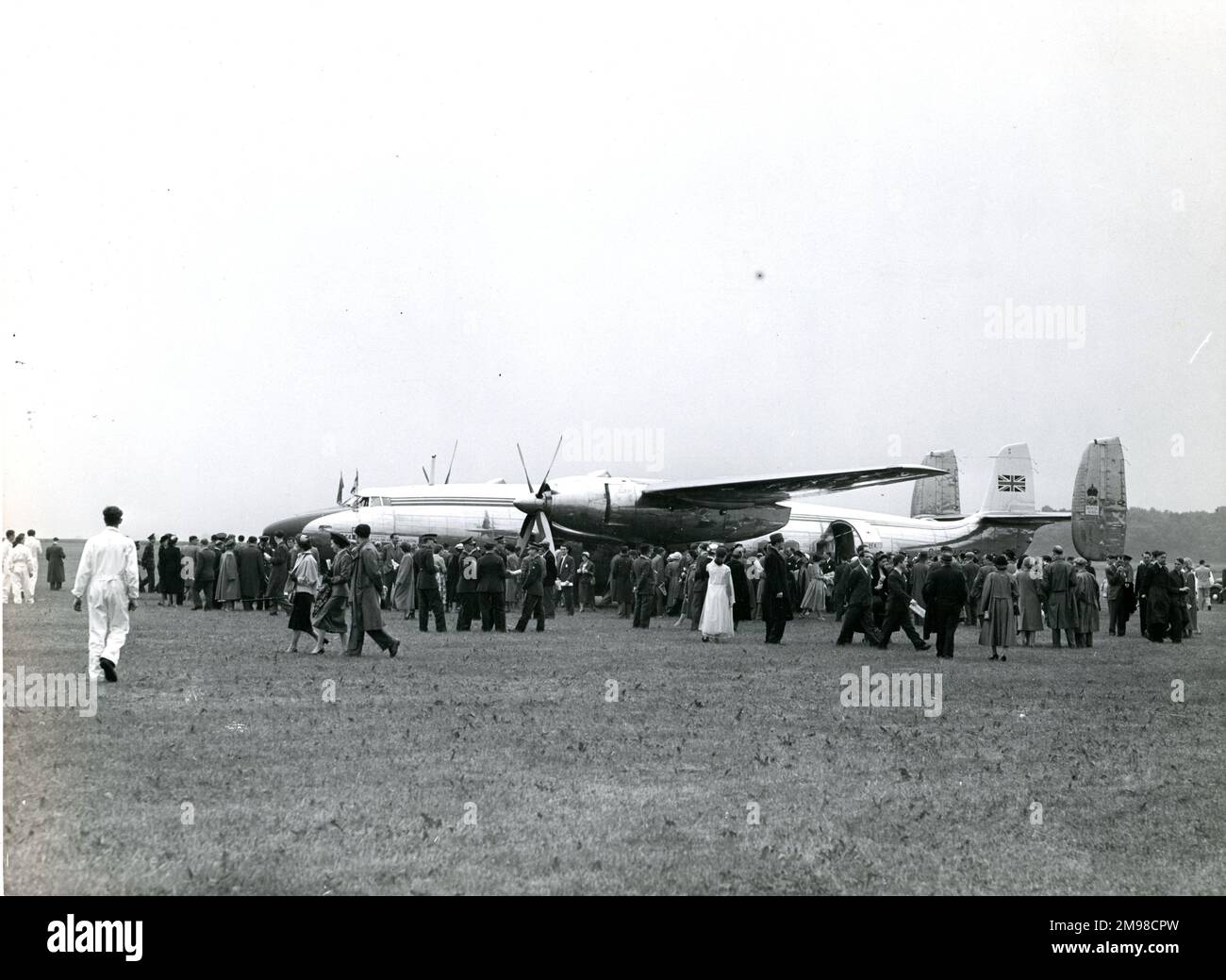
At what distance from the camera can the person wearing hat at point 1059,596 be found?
19.5 metres

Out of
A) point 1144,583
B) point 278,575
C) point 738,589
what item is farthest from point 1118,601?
point 278,575

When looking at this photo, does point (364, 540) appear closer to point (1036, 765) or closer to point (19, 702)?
point (19, 702)

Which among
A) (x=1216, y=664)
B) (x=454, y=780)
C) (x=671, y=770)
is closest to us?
(x=454, y=780)

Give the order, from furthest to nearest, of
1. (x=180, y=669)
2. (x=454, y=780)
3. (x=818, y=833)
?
(x=180, y=669) → (x=454, y=780) → (x=818, y=833)

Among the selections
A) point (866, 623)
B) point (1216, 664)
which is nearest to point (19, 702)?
point (866, 623)

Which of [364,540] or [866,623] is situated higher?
[364,540]

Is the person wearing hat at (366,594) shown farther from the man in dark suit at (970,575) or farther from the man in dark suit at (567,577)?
the man in dark suit at (567,577)

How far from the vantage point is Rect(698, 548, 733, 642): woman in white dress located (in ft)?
60.2

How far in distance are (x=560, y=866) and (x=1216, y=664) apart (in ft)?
45.7

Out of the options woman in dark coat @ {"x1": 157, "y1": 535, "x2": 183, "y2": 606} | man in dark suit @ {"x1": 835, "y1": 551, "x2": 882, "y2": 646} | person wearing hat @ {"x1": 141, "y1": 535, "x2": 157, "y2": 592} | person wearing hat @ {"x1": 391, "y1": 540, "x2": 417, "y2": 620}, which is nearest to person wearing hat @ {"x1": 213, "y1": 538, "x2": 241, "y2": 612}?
woman in dark coat @ {"x1": 157, "y1": 535, "x2": 183, "y2": 606}

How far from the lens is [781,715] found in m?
10.6

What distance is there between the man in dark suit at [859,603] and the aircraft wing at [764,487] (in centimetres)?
872

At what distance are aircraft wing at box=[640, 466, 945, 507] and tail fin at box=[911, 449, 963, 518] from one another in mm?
15537

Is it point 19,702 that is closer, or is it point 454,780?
point 454,780
